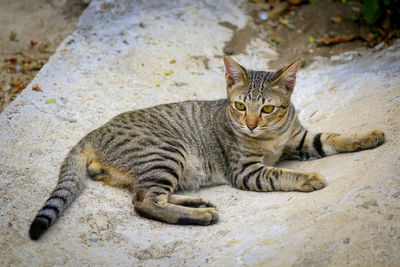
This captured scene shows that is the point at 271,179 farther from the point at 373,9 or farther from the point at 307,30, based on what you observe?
the point at 307,30

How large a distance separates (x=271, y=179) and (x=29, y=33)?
19.6ft

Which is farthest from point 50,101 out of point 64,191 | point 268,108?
point 268,108

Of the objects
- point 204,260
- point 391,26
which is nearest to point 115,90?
point 204,260

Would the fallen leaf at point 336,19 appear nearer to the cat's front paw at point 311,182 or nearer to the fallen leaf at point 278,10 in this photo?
the fallen leaf at point 278,10

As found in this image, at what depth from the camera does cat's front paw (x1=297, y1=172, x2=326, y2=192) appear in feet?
12.0

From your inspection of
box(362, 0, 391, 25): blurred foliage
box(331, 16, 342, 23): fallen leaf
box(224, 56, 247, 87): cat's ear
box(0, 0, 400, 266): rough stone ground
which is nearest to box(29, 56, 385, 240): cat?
box(224, 56, 247, 87): cat's ear

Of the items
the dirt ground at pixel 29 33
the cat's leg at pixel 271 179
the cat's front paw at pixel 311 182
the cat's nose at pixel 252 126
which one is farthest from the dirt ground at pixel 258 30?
the cat's front paw at pixel 311 182

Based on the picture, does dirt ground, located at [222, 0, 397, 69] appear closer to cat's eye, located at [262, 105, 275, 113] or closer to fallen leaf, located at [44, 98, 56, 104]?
cat's eye, located at [262, 105, 275, 113]

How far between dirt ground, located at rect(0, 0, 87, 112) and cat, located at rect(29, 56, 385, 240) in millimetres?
2972

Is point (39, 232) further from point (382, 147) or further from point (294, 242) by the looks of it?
point (382, 147)

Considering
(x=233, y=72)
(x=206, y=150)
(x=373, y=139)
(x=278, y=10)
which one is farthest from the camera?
(x=278, y=10)

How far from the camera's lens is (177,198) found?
4.10m

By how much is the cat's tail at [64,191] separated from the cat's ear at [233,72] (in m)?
1.87

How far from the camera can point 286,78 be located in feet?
13.8
